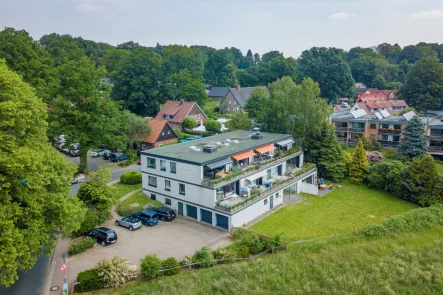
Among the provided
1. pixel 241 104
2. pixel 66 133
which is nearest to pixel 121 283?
pixel 66 133

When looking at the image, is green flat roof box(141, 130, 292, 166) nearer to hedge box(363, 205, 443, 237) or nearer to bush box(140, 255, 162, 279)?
bush box(140, 255, 162, 279)

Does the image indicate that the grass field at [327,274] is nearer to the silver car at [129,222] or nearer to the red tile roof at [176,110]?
the silver car at [129,222]

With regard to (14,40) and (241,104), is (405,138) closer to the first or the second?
→ (241,104)

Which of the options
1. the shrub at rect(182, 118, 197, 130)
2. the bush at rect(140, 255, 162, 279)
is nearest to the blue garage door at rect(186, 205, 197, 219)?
the bush at rect(140, 255, 162, 279)

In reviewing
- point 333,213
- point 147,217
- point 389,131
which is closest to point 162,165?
point 147,217

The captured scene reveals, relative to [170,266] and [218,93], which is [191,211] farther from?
[218,93]

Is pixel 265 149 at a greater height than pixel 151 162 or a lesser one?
greater
